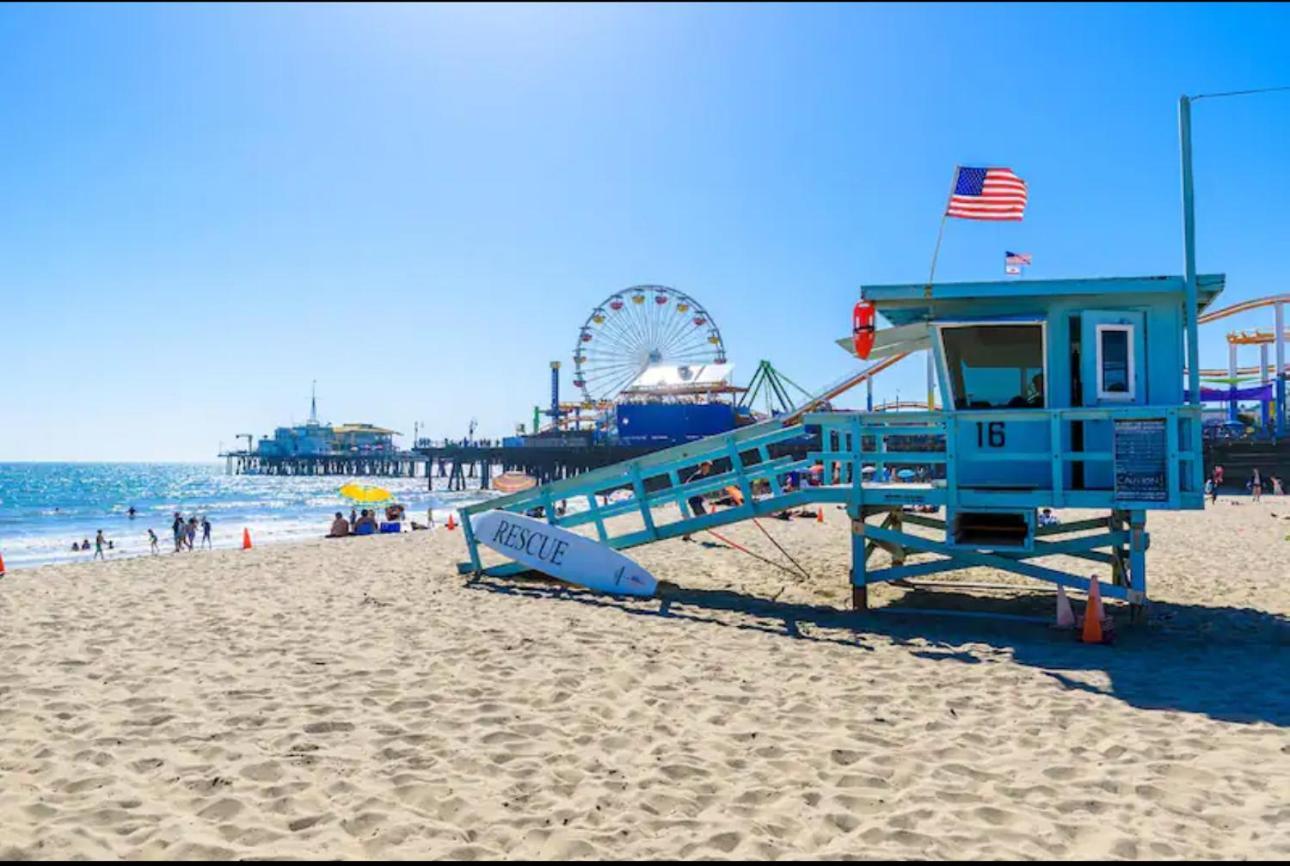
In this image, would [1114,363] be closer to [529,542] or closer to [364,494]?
[529,542]

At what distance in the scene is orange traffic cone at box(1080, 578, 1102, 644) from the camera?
8094mm

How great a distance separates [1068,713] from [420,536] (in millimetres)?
17476

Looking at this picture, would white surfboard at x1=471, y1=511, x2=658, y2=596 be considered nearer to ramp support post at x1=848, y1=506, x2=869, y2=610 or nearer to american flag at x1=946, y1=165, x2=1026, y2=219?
ramp support post at x1=848, y1=506, x2=869, y2=610

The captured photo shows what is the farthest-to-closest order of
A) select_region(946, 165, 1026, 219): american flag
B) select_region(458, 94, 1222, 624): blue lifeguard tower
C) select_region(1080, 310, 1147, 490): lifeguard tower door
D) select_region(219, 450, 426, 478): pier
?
select_region(219, 450, 426, 478): pier, select_region(946, 165, 1026, 219): american flag, select_region(1080, 310, 1147, 490): lifeguard tower door, select_region(458, 94, 1222, 624): blue lifeguard tower

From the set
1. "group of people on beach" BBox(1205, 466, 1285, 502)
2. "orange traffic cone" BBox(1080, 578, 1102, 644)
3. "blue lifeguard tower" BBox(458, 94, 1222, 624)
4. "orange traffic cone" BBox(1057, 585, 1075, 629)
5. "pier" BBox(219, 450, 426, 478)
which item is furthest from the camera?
"pier" BBox(219, 450, 426, 478)

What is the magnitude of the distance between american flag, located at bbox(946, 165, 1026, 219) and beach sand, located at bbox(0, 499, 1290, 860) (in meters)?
4.99

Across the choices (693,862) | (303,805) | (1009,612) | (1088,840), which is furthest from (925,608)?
(303,805)

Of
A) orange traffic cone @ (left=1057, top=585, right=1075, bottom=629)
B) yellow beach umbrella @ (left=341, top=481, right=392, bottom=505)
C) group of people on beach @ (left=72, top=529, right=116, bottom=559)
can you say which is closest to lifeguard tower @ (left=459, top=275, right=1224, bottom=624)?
orange traffic cone @ (left=1057, top=585, right=1075, bottom=629)

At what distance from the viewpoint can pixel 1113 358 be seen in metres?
8.88

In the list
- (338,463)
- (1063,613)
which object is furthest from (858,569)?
(338,463)

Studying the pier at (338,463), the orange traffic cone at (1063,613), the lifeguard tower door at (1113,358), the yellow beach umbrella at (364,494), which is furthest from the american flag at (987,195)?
the pier at (338,463)

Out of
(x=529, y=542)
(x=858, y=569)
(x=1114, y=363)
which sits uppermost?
(x=1114, y=363)

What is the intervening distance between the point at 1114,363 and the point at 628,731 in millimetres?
6763

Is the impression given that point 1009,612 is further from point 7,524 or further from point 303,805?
point 7,524
